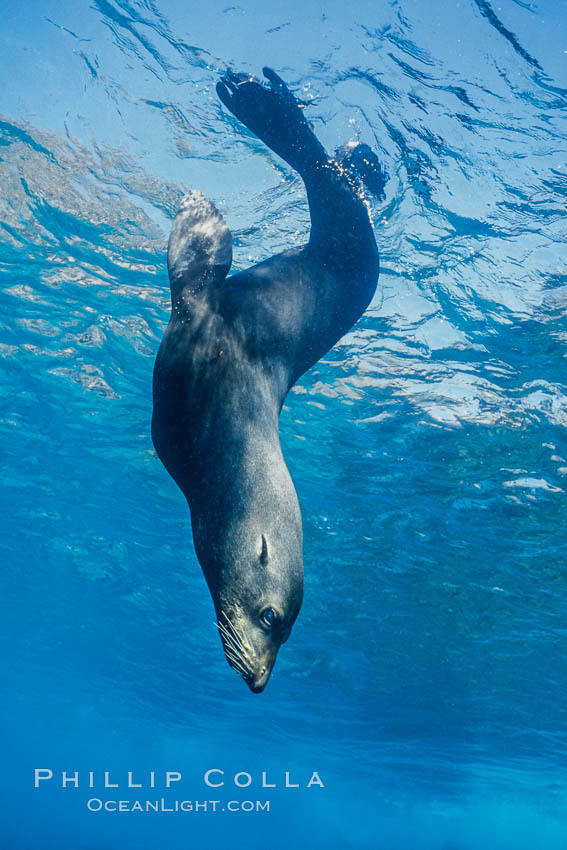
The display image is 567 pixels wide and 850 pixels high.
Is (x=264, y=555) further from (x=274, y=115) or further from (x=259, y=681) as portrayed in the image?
(x=274, y=115)

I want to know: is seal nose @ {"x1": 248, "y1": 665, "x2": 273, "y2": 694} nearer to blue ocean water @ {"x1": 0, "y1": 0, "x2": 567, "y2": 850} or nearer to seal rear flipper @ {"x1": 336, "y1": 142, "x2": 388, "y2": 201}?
seal rear flipper @ {"x1": 336, "y1": 142, "x2": 388, "y2": 201}

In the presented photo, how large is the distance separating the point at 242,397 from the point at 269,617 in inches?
35.3

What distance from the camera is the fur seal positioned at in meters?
2.05

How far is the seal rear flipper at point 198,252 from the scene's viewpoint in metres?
2.61

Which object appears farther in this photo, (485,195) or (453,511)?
(453,511)


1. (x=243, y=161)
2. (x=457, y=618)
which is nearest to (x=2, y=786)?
(x=457, y=618)

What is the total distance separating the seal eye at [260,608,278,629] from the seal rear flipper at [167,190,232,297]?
4.66 feet

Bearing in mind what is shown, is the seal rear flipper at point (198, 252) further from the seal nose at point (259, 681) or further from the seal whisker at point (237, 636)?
the seal nose at point (259, 681)

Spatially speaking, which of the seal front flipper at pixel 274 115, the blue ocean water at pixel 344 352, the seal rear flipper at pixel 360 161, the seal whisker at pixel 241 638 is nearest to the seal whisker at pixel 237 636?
the seal whisker at pixel 241 638

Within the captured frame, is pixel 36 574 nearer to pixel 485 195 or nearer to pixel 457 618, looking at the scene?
pixel 457 618

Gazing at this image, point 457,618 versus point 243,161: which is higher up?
point 243,161

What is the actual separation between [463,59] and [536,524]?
965cm

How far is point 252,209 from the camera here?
7184mm

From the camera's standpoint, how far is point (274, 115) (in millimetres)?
3666
